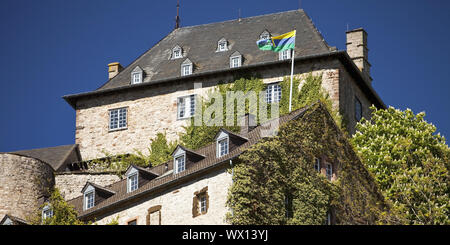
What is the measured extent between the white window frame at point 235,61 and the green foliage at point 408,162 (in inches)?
298

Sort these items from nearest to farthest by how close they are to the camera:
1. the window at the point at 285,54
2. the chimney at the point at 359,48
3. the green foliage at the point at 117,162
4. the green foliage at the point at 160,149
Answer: the window at the point at 285,54 < the green foliage at the point at 117,162 < the green foliage at the point at 160,149 < the chimney at the point at 359,48

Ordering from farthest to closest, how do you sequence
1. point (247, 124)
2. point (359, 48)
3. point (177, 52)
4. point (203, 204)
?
point (177, 52), point (359, 48), point (247, 124), point (203, 204)

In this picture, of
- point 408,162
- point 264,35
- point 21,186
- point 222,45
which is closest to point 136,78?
point 222,45

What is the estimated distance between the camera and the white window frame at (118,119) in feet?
182

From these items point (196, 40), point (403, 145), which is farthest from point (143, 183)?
point (196, 40)

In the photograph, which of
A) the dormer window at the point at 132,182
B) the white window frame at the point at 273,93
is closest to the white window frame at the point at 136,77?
the white window frame at the point at 273,93

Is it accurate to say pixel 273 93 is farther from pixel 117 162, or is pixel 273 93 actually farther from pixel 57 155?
pixel 57 155

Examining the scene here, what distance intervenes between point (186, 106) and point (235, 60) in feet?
12.4

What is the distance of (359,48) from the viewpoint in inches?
2260

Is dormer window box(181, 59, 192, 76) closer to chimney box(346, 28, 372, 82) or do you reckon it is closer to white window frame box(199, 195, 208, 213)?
chimney box(346, 28, 372, 82)

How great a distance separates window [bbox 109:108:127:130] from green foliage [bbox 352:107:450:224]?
13605mm

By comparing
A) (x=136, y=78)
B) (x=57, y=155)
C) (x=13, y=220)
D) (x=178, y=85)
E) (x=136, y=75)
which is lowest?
(x=13, y=220)

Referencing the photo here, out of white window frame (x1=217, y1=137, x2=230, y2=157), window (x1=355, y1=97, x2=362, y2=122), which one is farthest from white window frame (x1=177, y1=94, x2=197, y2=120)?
white window frame (x1=217, y1=137, x2=230, y2=157)

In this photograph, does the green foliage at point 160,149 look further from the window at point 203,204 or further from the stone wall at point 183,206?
the window at point 203,204
